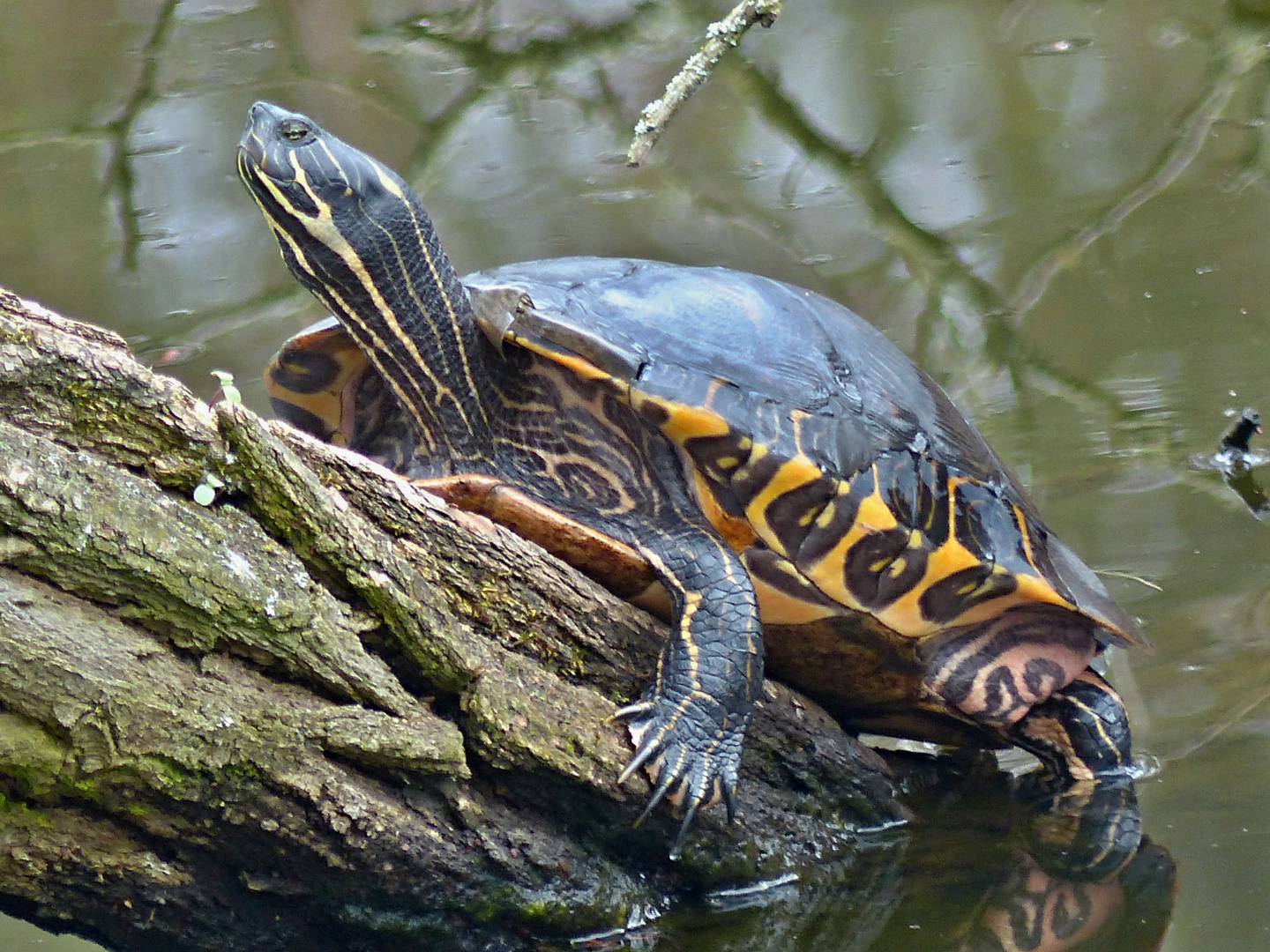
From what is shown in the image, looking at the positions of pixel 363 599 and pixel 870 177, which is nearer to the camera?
pixel 363 599

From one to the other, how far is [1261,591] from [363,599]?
2.32 metres

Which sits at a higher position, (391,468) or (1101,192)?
(1101,192)

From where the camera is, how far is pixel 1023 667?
1.90m

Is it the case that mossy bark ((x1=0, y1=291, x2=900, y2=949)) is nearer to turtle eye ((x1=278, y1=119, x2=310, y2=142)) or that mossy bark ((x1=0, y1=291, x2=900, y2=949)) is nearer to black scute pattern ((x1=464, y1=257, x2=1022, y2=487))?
black scute pattern ((x1=464, y1=257, x2=1022, y2=487))

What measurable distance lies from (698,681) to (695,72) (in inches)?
43.2

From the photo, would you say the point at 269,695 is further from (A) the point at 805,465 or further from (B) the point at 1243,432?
(B) the point at 1243,432

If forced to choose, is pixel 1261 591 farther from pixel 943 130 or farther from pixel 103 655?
pixel 943 130

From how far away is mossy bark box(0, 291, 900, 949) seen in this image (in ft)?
3.60

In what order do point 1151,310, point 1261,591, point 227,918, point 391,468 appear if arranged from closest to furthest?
point 227,918 → point 391,468 → point 1261,591 → point 1151,310

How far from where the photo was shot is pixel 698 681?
1.50 metres

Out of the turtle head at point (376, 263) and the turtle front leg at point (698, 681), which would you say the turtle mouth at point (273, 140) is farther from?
the turtle front leg at point (698, 681)

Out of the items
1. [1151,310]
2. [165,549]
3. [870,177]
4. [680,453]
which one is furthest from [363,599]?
[870,177]

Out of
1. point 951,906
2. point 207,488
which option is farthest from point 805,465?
point 207,488

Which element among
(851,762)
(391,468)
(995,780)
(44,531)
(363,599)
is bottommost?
(995,780)
